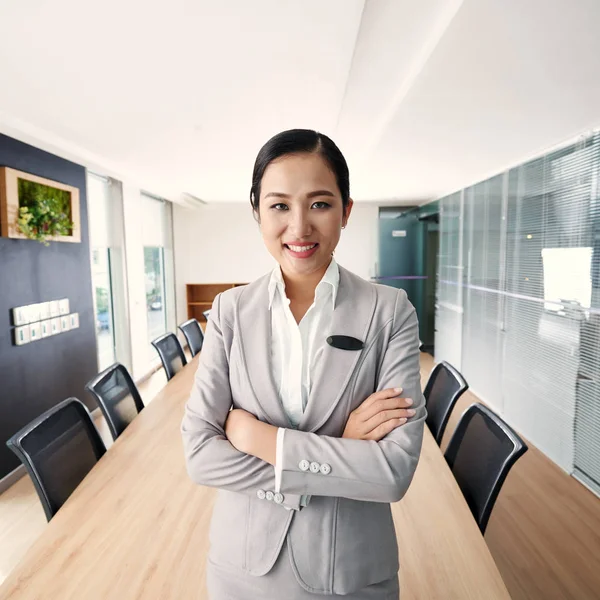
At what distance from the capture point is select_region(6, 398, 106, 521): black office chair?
4.87ft

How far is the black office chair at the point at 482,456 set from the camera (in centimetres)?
147

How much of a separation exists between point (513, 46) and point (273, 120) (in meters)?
1.76

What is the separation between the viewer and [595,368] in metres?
2.93

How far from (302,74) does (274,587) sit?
2.37 meters

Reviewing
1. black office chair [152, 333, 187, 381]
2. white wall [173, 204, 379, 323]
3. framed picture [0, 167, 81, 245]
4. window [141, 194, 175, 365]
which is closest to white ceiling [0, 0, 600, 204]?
framed picture [0, 167, 81, 245]

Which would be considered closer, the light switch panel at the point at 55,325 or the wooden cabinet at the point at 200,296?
the light switch panel at the point at 55,325

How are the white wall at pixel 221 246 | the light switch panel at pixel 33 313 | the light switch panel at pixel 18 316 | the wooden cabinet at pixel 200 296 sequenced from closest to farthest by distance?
the light switch panel at pixel 18 316 → the light switch panel at pixel 33 313 → the white wall at pixel 221 246 → the wooden cabinet at pixel 200 296

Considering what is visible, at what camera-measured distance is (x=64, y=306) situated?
4207mm

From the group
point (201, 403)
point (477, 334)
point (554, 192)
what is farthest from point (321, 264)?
point (477, 334)

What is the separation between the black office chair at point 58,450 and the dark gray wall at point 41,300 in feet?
6.58

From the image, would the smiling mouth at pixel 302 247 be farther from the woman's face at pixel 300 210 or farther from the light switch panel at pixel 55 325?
the light switch panel at pixel 55 325

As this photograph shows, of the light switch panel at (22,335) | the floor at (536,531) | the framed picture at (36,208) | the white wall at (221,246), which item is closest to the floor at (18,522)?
the floor at (536,531)

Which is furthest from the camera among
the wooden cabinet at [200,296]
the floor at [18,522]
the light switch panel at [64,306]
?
the wooden cabinet at [200,296]

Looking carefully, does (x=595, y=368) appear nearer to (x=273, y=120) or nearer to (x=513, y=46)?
(x=513, y=46)
